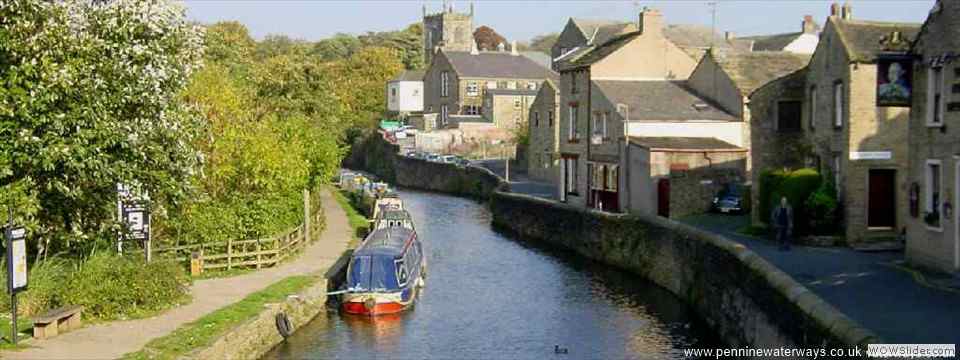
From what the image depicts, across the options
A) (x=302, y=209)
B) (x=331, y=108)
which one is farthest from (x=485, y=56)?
(x=302, y=209)

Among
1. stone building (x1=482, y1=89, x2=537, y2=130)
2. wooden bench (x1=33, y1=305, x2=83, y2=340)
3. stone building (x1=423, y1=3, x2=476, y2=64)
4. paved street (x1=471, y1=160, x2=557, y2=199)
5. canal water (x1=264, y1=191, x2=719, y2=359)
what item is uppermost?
stone building (x1=423, y1=3, x2=476, y2=64)

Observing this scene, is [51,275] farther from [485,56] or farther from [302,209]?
[485,56]

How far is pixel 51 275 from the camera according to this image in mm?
28141

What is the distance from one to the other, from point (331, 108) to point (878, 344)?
215 ft

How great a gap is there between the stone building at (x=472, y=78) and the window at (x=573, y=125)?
187 ft

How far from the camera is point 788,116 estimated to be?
42.5 metres

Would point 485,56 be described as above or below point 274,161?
above

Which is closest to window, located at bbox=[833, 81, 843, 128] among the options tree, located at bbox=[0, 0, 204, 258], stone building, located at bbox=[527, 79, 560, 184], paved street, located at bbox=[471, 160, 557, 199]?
tree, located at bbox=[0, 0, 204, 258]

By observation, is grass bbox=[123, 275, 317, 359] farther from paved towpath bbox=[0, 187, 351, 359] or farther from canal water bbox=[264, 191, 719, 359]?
canal water bbox=[264, 191, 719, 359]

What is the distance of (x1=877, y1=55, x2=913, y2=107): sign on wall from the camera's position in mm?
30547

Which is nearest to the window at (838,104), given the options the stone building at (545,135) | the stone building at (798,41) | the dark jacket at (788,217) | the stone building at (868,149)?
the stone building at (868,149)

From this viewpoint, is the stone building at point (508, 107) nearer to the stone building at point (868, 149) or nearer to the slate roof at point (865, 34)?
the slate roof at point (865, 34)

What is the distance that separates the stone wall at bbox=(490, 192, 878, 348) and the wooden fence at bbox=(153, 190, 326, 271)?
12861 mm

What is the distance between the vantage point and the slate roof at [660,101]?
168 feet
